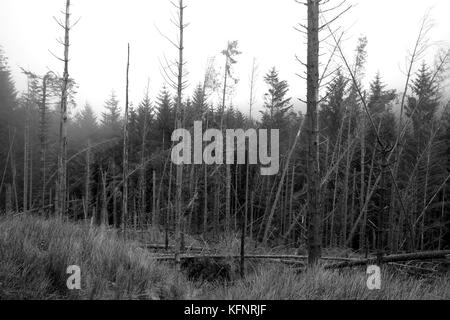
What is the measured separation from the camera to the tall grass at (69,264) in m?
3.49

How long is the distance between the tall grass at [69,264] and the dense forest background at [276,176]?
10905mm

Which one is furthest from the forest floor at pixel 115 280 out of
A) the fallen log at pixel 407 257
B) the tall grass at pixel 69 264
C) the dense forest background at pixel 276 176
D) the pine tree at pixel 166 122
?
the pine tree at pixel 166 122

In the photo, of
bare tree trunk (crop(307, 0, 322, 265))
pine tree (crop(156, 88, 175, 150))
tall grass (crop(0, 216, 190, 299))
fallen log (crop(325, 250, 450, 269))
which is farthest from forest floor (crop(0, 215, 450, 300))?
pine tree (crop(156, 88, 175, 150))

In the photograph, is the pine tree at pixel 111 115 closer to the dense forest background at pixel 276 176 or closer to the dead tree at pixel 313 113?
the dense forest background at pixel 276 176

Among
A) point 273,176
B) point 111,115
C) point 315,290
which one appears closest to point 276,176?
point 273,176

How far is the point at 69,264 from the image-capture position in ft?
13.1

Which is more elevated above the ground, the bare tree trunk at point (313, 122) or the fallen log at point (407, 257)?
the bare tree trunk at point (313, 122)

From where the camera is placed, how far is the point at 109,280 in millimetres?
4074

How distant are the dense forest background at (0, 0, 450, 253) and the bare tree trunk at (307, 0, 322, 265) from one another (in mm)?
9281

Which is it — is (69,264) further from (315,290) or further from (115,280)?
(315,290)

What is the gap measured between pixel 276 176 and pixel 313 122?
13840mm

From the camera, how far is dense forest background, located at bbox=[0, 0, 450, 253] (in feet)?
60.7
